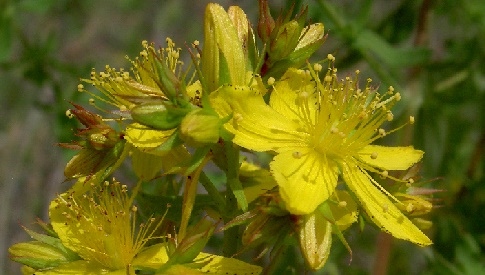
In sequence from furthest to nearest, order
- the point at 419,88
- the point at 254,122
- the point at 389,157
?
1. the point at 419,88
2. the point at 389,157
3. the point at 254,122

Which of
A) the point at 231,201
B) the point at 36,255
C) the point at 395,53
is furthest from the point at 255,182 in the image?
the point at 395,53

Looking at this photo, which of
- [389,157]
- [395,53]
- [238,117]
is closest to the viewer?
[238,117]

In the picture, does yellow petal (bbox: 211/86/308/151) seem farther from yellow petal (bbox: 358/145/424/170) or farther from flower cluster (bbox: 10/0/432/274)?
yellow petal (bbox: 358/145/424/170)

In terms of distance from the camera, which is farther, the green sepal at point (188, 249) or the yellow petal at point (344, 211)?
the yellow petal at point (344, 211)

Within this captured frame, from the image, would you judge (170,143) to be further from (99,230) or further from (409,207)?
(409,207)

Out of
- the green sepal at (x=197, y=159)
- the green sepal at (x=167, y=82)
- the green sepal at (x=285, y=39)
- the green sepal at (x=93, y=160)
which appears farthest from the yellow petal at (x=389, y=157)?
the green sepal at (x=93, y=160)

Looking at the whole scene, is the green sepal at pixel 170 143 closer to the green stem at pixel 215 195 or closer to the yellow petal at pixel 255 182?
the green stem at pixel 215 195

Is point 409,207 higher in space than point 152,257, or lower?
lower
